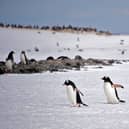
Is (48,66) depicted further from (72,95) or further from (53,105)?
(53,105)

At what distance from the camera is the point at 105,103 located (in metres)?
11.1

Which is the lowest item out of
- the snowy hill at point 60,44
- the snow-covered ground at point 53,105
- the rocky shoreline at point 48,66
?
the snow-covered ground at point 53,105

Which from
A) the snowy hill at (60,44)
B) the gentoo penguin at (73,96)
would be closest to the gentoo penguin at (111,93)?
the gentoo penguin at (73,96)

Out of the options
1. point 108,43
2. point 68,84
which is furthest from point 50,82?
point 108,43

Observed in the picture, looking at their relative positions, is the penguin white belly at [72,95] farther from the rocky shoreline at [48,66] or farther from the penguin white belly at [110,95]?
the rocky shoreline at [48,66]

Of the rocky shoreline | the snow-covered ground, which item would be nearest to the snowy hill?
the rocky shoreline

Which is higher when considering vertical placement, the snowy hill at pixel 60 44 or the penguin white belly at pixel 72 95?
the snowy hill at pixel 60 44

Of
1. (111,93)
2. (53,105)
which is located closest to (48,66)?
(111,93)

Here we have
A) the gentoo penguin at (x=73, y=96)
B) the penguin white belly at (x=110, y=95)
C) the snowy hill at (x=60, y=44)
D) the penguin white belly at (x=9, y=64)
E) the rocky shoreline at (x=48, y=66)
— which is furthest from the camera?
the snowy hill at (x=60, y=44)

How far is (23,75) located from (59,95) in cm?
703

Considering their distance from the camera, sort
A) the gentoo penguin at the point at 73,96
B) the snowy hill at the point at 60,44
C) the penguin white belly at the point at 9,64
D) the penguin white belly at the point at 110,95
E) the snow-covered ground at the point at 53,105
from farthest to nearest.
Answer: the snowy hill at the point at 60,44 < the penguin white belly at the point at 9,64 < the penguin white belly at the point at 110,95 < the gentoo penguin at the point at 73,96 < the snow-covered ground at the point at 53,105

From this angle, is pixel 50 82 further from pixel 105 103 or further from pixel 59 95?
pixel 105 103

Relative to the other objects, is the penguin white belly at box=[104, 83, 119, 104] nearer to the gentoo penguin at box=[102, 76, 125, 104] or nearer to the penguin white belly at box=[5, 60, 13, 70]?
the gentoo penguin at box=[102, 76, 125, 104]

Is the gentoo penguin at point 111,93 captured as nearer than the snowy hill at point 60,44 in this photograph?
Yes
